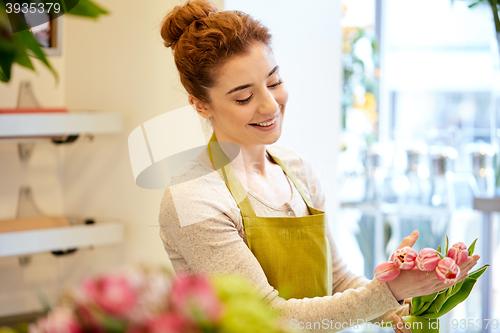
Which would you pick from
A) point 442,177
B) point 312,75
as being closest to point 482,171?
point 442,177

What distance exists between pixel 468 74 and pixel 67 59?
7.45ft

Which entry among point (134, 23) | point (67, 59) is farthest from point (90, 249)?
point (134, 23)

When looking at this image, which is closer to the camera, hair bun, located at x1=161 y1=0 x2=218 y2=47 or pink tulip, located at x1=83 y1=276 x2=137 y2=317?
pink tulip, located at x1=83 y1=276 x2=137 y2=317

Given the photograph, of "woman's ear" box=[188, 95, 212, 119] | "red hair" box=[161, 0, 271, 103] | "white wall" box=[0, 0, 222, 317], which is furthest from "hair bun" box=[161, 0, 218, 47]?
"white wall" box=[0, 0, 222, 317]

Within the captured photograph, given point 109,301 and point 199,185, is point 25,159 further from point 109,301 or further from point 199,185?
point 109,301

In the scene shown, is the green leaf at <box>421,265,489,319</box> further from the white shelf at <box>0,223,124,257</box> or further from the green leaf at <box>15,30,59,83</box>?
the white shelf at <box>0,223,124,257</box>

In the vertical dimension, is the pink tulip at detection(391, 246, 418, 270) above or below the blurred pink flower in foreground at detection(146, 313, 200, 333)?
below

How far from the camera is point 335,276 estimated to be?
1.09 m

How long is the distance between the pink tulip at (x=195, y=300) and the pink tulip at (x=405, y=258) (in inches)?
21.4

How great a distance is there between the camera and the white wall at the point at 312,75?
141 cm

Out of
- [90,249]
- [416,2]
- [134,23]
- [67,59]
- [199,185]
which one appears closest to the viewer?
[199,185]

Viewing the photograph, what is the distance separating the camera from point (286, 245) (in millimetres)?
951

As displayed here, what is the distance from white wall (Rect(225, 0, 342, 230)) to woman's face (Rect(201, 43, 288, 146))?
49 centimetres

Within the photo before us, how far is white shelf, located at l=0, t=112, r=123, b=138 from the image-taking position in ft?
4.14
